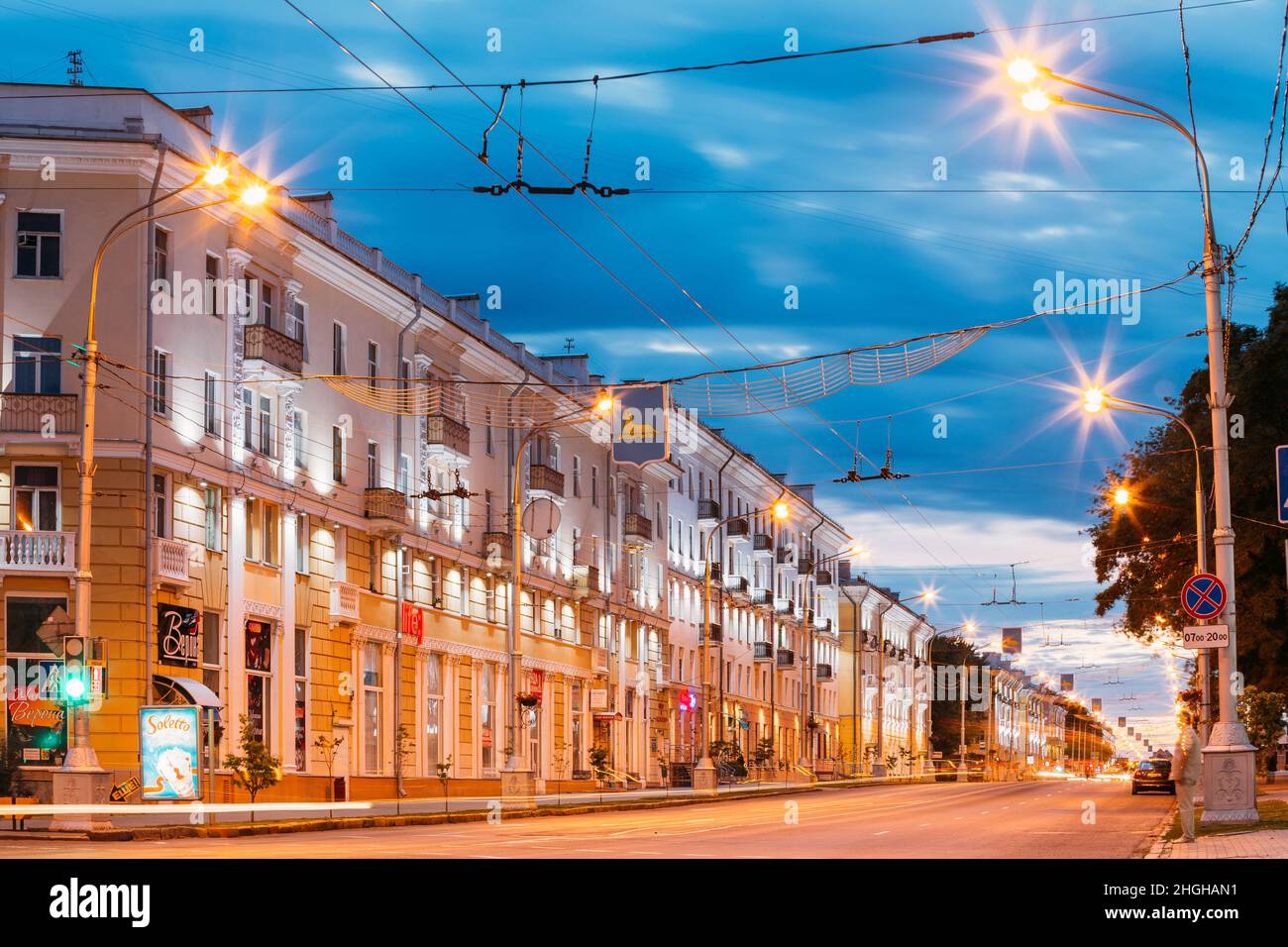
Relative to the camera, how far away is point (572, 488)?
66062mm

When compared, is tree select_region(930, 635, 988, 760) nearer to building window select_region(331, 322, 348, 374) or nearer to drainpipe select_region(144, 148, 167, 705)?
building window select_region(331, 322, 348, 374)

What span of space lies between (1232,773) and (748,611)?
2588 inches

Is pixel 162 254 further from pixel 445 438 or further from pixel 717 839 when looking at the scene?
pixel 717 839

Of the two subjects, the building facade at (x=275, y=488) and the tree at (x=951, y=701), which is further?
the tree at (x=951, y=701)

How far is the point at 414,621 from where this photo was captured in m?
51.3

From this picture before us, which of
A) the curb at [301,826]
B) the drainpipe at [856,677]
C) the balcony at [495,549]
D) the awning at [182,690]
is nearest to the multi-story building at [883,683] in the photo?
the drainpipe at [856,677]

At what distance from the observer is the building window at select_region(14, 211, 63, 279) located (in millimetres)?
38750

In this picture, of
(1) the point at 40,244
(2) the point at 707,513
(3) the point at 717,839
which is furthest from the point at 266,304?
(2) the point at 707,513

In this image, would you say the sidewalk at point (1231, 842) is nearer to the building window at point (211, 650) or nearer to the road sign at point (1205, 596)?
the road sign at point (1205, 596)

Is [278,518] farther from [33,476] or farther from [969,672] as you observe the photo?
[969,672]

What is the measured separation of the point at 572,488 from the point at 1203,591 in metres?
41.4

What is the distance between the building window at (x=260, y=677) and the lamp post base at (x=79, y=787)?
11341 millimetres

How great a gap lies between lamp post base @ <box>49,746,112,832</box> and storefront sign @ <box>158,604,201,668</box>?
806 cm

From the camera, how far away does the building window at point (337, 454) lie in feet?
154
